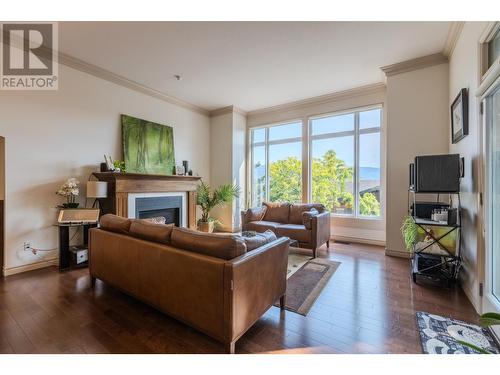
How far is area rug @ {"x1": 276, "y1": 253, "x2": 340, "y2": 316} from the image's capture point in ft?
7.66

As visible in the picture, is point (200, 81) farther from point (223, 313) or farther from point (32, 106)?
point (223, 313)

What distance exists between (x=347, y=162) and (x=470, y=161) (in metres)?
2.60

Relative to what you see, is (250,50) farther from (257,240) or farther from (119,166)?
(119,166)

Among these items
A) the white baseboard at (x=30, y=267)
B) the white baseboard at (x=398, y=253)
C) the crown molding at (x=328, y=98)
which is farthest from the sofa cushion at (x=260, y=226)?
the white baseboard at (x=30, y=267)

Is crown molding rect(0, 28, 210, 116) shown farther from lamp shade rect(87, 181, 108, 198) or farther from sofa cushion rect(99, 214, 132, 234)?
sofa cushion rect(99, 214, 132, 234)

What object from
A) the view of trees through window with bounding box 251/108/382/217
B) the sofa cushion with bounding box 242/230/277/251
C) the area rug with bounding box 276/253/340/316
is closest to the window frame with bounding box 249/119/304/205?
the view of trees through window with bounding box 251/108/382/217

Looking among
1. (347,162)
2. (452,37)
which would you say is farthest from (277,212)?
(452,37)

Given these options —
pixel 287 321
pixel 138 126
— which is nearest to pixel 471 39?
pixel 287 321

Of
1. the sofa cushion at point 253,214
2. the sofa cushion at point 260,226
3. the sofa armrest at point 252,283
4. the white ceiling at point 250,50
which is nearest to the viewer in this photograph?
the sofa armrest at point 252,283

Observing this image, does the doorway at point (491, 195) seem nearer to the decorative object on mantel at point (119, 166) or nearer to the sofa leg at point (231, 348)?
the sofa leg at point (231, 348)

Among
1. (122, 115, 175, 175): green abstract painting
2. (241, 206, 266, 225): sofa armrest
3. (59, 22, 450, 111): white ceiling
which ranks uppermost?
(59, 22, 450, 111): white ceiling

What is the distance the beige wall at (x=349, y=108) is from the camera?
4.59 meters

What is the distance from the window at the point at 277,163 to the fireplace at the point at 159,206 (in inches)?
83.8

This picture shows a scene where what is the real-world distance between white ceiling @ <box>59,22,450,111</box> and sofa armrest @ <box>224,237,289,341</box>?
2688mm
